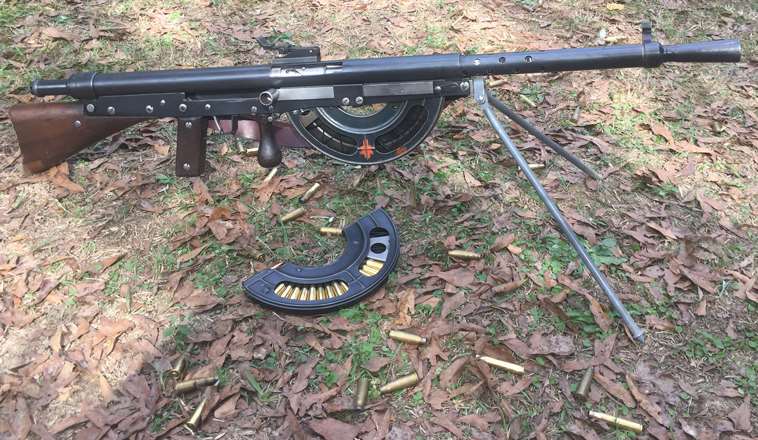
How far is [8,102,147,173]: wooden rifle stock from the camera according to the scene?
12.7 ft

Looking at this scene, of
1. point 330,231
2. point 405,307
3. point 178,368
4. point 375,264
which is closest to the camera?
point 178,368

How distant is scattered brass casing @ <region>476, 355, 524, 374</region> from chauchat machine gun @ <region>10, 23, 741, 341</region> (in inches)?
29.9

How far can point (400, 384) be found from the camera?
→ 11.5 feet

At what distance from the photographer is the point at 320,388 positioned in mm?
3535

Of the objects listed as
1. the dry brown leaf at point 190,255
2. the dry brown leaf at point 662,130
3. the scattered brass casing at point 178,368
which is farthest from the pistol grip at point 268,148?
the dry brown leaf at point 662,130

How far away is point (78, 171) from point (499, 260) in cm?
360

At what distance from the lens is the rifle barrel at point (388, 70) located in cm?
324

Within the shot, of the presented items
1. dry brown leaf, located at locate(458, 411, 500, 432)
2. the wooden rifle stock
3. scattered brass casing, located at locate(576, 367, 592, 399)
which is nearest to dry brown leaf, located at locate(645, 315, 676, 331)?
scattered brass casing, located at locate(576, 367, 592, 399)

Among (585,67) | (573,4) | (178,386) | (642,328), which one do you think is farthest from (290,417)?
(573,4)

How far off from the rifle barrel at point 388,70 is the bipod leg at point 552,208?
16 centimetres

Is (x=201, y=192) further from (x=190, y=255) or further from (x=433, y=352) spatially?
(x=433, y=352)

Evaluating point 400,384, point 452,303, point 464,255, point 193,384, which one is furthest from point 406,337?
point 193,384

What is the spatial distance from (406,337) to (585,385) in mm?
1112

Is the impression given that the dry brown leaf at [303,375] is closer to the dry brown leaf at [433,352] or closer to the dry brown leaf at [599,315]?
the dry brown leaf at [433,352]
